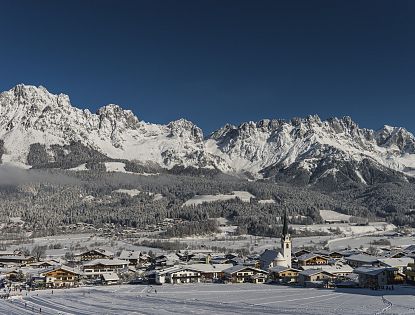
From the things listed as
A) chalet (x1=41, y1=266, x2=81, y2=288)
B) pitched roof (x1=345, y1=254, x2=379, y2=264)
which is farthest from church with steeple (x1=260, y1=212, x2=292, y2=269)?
chalet (x1=41, y1=266, x2=81, y2=288)

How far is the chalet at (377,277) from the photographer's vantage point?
185ft

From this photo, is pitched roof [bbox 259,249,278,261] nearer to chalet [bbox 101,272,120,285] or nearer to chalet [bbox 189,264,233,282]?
chalet [bbox 189,264,233,282]

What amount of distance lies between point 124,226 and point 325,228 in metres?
57.3

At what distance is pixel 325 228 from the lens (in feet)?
538

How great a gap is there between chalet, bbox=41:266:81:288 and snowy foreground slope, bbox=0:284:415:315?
207 inches

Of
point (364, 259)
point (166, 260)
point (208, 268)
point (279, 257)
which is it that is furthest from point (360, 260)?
point (166, 260)

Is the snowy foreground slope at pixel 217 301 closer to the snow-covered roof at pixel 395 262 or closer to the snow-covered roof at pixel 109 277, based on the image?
the snow-covered roof at pixel 109 277

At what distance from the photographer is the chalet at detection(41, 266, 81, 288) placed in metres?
64.1

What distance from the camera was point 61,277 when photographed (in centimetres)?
6506

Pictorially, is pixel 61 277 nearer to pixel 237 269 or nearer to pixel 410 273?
pixel 237 269

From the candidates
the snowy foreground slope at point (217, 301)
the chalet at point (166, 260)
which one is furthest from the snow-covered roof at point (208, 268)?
the chalet at point (166, 260)

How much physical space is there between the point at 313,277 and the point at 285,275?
5269 mm

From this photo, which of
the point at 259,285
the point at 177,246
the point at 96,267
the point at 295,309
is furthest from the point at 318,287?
the point at 177,246

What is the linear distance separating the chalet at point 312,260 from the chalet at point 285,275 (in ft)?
33.9
